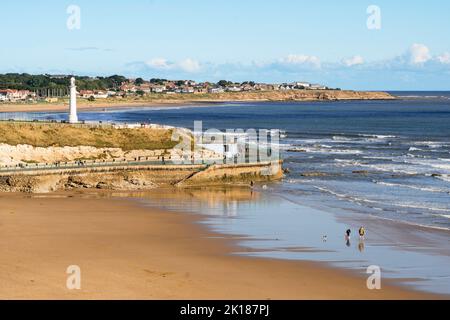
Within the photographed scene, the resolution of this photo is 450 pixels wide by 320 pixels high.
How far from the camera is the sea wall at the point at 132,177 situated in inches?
1682

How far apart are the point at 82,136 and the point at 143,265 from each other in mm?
35731

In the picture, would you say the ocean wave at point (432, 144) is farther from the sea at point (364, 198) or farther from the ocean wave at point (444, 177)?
the ocean wave at point (444, 177)

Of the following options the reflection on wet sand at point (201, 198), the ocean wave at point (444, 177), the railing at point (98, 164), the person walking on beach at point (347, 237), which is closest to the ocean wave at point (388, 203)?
the reflection on wet sand at point (201, 198)

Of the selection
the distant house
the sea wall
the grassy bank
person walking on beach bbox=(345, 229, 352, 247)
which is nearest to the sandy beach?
person walking on beach bbox=(345, 229, 352, 247)

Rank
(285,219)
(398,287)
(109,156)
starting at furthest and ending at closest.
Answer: (109,156), (285,219), (398,287)

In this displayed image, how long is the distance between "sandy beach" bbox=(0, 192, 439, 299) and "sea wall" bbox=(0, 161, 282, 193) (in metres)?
7.38

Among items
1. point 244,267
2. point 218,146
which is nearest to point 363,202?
point 244,267

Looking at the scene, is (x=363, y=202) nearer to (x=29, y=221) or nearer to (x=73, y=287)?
(x=29, y=221)

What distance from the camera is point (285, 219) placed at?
35375 millimetres

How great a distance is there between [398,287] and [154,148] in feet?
122

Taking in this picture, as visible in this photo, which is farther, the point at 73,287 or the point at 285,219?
the point at 285,219

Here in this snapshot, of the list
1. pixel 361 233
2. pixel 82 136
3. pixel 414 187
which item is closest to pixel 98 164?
pixel 82 136

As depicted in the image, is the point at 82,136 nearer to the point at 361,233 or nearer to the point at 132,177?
the point at 132,177

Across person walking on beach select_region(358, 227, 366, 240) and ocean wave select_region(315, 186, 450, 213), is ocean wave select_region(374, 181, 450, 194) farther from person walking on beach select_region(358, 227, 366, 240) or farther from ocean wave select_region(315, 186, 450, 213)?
person walking on beach select_region(358, 227, 366, 240)
